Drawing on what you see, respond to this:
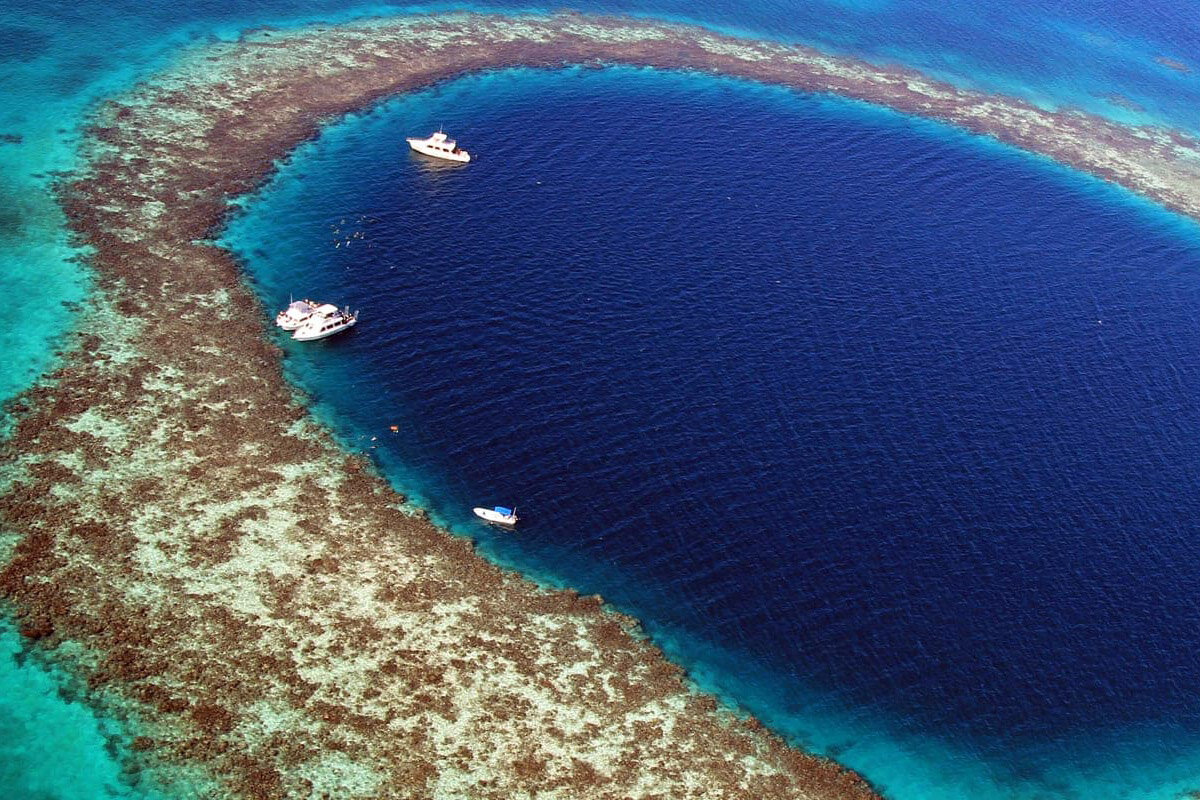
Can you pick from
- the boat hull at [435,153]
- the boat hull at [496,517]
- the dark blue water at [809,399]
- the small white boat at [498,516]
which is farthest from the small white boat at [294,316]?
the boat hull at [435,153]

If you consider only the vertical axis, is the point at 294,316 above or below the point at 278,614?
above

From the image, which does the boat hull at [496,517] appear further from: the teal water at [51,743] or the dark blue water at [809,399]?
the teal water at [51,743]

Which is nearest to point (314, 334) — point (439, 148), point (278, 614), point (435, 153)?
point (278, 614)

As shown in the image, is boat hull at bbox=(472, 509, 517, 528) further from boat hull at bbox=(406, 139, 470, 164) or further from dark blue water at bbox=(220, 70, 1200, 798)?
boat hull at bbox=(406, 139, 470, 164)

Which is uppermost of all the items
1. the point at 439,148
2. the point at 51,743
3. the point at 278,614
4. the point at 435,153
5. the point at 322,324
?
the point at 439,148

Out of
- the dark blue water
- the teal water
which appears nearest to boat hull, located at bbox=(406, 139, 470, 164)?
the dark blue water

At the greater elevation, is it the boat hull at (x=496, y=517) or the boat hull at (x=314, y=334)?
the boat hull at (x=314, y=334)

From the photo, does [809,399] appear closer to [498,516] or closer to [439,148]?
[498,516]
